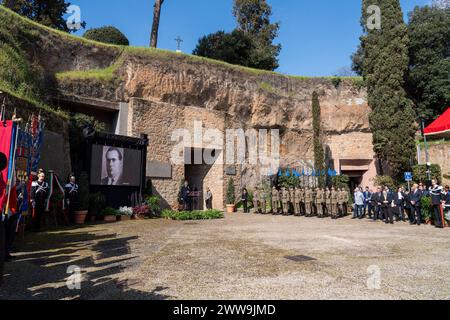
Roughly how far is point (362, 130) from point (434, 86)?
246 inches

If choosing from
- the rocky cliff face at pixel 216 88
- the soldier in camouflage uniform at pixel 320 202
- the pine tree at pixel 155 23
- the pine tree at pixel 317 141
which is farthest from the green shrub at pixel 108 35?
the soldier in camouflage uniform at pixel 320 202

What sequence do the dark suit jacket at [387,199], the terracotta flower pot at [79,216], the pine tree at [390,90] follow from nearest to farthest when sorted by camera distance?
the terracotta flower pot at [79,216], the dark suit jacket at [387,199], the pine tree at [390,90]

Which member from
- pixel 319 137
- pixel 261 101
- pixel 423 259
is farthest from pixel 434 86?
pixel 423 259

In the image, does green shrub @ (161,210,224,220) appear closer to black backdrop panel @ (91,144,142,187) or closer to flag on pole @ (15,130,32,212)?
black backdrop panel @ (91,144,142,187)

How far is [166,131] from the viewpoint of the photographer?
59.0 ft

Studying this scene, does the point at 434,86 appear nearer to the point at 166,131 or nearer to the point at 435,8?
the point at 435,8

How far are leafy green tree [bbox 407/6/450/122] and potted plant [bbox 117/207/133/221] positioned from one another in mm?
22007

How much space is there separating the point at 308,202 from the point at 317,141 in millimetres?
6898

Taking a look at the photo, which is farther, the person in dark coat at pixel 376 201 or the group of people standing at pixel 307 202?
the group of people standing at pixel 307 202

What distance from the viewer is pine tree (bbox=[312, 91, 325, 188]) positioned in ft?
69.3

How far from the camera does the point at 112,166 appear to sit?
45.4 ft

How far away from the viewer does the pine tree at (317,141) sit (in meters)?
21.1

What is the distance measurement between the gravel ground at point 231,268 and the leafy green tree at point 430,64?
20.2 metres

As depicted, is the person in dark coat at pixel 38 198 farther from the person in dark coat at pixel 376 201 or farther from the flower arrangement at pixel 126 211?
the person in dark coat at pixel 376 201
